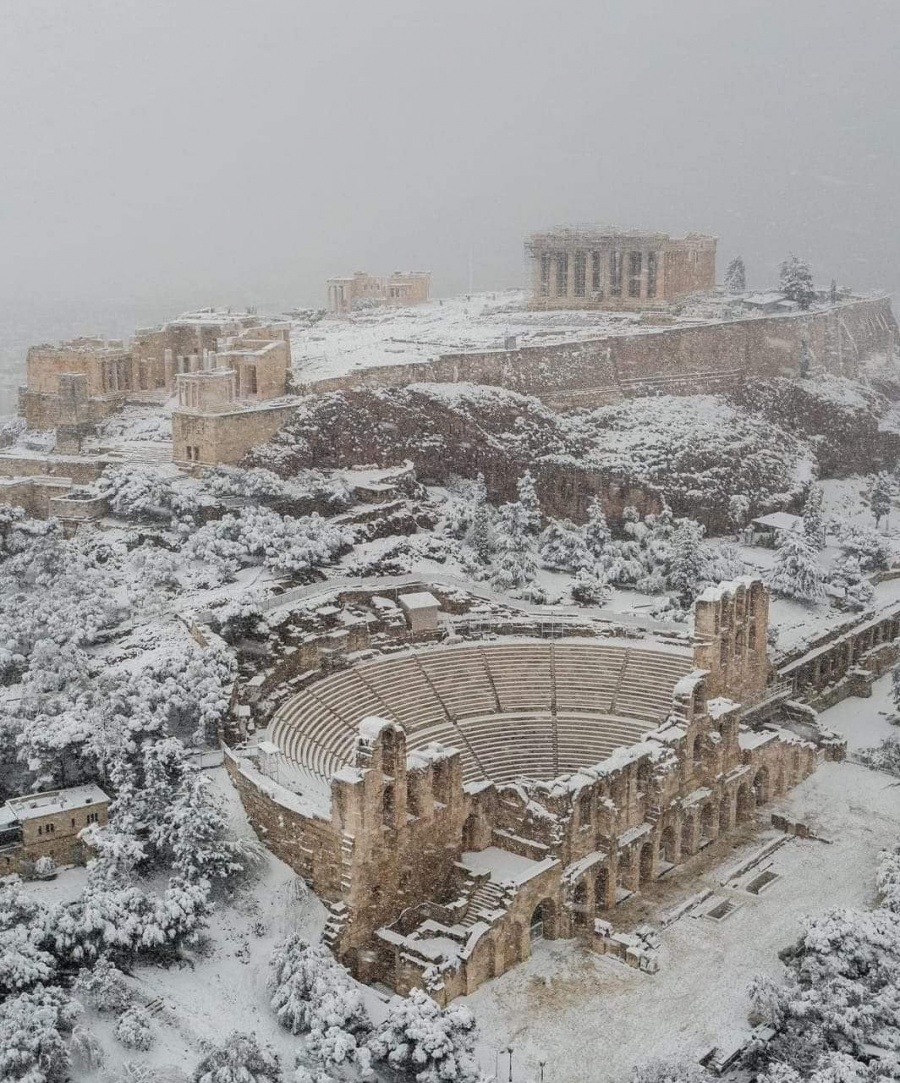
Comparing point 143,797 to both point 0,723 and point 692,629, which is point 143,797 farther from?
point 692,629

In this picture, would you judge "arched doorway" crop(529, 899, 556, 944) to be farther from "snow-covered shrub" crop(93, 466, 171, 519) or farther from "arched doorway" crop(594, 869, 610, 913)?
"snow-covered shrub" crop(93, 466, 171, 519)

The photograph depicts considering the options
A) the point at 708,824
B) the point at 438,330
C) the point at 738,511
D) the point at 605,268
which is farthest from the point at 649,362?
the point at 708,824

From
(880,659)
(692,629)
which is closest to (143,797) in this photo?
(692,629)

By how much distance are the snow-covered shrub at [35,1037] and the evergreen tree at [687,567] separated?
27152 millimetres

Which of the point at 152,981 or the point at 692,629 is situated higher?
the point at 692,629

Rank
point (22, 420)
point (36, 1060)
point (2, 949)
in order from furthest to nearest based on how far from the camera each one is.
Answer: point (22, 420), point (2, 949), point (36, 1060)

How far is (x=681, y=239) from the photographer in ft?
241

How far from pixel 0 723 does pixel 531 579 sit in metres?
19.6

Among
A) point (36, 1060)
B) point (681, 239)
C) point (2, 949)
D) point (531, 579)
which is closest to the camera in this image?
point (36, 1060)

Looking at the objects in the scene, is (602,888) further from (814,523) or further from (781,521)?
(781,521)

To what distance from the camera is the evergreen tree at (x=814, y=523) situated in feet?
167

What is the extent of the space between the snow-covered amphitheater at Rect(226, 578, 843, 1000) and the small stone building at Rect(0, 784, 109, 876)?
11.8 feet

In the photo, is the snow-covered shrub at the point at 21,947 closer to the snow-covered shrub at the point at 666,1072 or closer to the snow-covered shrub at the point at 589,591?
the snow-covered shrub at the point at 666,1072

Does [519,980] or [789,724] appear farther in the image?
[789,724]
